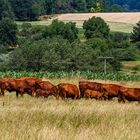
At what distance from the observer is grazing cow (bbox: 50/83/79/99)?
22359mm

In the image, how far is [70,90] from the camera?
882 inches

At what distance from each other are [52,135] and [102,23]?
13673 centimetres

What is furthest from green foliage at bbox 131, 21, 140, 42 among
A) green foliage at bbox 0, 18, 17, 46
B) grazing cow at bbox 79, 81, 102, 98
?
grazing cow at bbox 79, 81, 102, 98

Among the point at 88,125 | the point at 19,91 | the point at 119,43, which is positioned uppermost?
the point at 88,125

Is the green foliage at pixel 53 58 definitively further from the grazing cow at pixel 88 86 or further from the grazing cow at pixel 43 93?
the grazing cow at pixel 43 93

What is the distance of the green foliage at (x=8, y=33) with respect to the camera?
138375 millimetres

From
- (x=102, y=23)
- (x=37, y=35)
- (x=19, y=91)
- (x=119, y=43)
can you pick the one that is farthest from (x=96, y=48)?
(x=19, y=91)

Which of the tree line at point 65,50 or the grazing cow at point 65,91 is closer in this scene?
the grazing cow at point 65,91

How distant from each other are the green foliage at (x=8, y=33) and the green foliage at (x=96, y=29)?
20751mm

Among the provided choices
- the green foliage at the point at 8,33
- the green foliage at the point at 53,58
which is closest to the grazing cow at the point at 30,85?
the green foliage at the point at 53,58

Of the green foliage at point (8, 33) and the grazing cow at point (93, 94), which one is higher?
the grazing cow at point (93, 94)

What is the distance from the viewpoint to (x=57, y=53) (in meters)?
91.2

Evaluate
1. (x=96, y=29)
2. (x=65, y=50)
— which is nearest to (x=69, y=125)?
(x=65, y=50)

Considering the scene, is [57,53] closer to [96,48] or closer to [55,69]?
[55,69]
